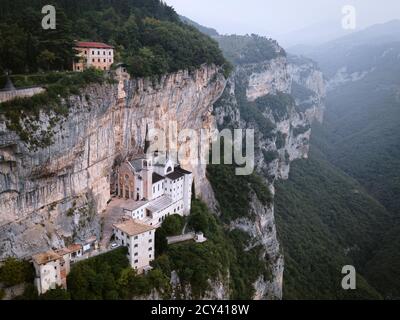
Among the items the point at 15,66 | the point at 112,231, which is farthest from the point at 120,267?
the point at 15,66

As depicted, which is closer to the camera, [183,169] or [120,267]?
[120,267]

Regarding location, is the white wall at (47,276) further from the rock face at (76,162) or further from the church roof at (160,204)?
the church roof at (160,204)

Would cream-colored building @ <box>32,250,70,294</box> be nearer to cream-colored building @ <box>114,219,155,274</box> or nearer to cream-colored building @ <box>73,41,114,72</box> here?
cream-colored building @ <box>114,219,155,274</box>

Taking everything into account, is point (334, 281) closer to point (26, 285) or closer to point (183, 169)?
point (183, 169)

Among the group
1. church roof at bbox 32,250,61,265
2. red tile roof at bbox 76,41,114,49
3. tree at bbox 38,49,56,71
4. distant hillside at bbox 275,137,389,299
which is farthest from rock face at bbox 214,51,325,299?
tree at bbox 38,49,56,71

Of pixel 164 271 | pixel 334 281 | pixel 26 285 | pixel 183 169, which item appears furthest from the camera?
pixel 334 281

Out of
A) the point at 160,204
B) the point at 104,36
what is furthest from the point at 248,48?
the point at 160,204

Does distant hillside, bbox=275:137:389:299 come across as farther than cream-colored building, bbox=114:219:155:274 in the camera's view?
Yes
